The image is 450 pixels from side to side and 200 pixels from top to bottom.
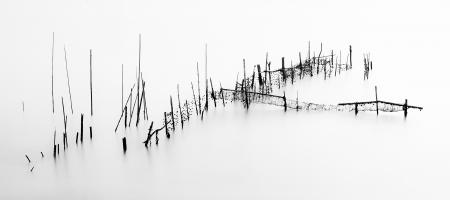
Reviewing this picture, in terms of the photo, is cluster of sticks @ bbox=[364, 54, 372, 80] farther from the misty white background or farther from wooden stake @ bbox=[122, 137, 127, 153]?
wooden stake @ bbox=[122, 137, 127, 153]

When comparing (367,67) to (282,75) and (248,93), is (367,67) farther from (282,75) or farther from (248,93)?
(248,93)

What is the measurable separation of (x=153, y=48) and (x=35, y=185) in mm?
7401

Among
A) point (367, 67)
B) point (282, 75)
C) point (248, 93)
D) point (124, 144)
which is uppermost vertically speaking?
point (367, 67)

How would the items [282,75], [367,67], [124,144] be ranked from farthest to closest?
1. [367,67]
2. [282,75]
3. [124,144]

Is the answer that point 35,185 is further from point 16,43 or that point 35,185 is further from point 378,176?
point 16,43

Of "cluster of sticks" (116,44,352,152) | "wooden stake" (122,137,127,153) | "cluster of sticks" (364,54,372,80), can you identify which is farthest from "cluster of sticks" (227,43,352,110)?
"wooden stake" (122,137,127,153)

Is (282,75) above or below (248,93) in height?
above

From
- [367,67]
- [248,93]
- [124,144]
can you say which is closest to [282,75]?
[248,93]

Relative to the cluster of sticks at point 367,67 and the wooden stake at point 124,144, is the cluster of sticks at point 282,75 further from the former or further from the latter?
the wooden stake at point 124,144

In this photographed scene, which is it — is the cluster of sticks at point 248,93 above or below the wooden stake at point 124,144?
above

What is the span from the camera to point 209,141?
962 cm

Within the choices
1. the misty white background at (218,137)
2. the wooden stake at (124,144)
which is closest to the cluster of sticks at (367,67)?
the misty white background at (218,137)

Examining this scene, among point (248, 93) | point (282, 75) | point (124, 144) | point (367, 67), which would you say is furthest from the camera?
point (367, 67)

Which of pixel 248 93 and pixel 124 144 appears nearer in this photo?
pixel 124 144
